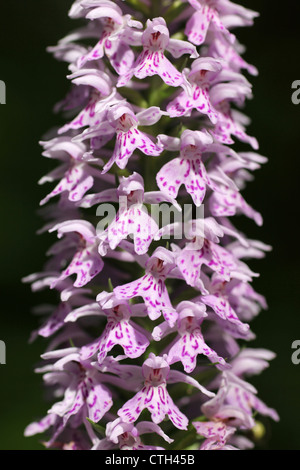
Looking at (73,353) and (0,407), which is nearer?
(73,353)

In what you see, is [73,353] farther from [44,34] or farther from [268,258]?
[44,34]

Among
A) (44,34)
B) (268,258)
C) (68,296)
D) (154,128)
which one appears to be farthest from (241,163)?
(44,34)

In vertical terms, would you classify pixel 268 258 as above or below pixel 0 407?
above

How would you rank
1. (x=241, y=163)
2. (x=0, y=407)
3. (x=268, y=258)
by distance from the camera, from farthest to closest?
1. (x=268, y=258)
2. (x=0, y=407)
3. (x=241, y=163)

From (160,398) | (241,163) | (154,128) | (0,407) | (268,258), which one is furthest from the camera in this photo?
(268,258)

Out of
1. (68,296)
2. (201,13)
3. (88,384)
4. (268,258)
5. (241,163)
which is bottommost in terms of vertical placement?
(268,258)
